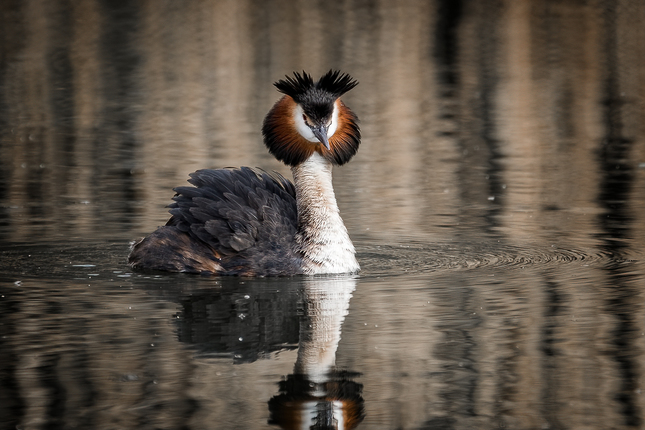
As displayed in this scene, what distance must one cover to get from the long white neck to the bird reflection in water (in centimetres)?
96

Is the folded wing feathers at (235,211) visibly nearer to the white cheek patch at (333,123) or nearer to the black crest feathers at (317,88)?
the white cheek patch at (333,123)

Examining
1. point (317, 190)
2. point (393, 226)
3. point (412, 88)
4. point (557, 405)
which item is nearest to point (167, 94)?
point (412, 88)

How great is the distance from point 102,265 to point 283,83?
2.24 m

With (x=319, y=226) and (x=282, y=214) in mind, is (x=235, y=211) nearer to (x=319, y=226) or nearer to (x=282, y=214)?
(x=282, y=214)

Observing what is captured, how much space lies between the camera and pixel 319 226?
10734mm

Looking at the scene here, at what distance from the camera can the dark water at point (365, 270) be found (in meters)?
7.02

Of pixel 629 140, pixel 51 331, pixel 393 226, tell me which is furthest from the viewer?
pixel 629 140

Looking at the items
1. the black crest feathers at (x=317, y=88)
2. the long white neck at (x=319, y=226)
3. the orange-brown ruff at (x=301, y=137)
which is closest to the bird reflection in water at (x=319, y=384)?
the long white neck at (x=319, y=226)

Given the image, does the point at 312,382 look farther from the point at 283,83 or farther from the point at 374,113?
the point at 374,113

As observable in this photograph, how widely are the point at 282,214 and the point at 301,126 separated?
2.63 ft

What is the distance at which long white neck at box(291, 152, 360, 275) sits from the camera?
10.6 meters

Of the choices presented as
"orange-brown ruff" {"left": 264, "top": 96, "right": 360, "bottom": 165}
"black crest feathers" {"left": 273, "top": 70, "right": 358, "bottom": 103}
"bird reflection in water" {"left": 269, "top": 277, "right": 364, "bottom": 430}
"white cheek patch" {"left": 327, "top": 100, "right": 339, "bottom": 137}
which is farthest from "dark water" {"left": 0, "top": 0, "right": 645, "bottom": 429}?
"black crest feathers" {"left": 273, "top": 70, "right": 358, "bottom": 103}

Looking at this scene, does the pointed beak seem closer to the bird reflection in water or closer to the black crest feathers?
the black crest feathers

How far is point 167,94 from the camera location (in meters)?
27.6
